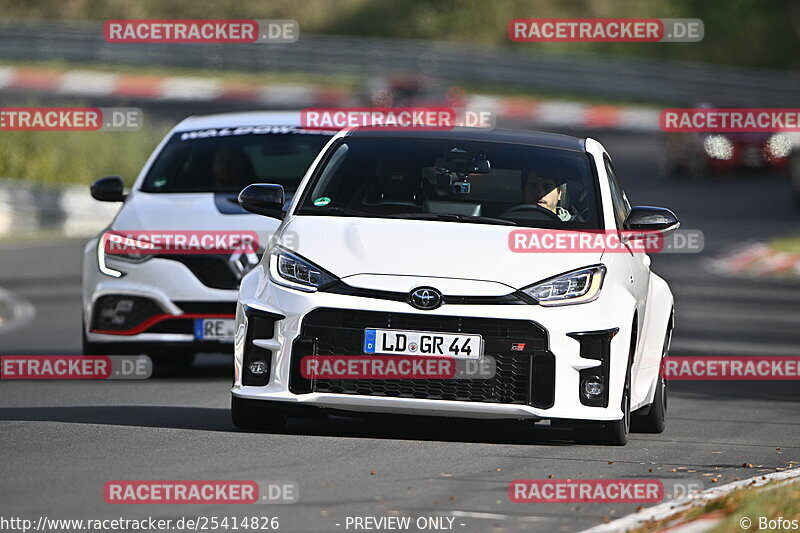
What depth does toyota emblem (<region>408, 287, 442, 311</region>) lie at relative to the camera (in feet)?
26.7

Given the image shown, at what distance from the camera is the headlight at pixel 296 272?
8.30 meters

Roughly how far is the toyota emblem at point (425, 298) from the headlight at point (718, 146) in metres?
28.1

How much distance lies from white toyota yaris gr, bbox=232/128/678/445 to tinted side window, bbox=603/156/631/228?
0.23 m

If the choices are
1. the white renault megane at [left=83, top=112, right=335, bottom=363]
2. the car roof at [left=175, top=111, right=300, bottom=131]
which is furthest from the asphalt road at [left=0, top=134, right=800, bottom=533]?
the car roof at [left=175, top=111, right=300, bottom=131]

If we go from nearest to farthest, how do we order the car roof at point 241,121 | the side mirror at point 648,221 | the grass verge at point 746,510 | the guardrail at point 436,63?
the grass verge at point 746,510
the side mirror at point 648,221
the car roof at point 241,121
the guardrail at point 436,63

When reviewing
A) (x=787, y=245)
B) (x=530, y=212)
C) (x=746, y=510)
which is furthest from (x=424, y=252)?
(x=787, y=245)

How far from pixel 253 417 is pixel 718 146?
92.0 ft

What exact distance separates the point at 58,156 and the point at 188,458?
2148cm

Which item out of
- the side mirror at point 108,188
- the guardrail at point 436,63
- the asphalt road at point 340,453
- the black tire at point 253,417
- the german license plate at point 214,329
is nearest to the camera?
the asphalt road at point 340,453

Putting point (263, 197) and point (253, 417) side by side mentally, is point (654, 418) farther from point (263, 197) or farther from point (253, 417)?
point (263, 197)

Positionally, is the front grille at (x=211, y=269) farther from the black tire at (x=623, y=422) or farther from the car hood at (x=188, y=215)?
the black tire at (x=623, y=422)

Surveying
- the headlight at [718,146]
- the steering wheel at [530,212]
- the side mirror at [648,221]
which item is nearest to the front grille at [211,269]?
the steering wheel at [530,212]

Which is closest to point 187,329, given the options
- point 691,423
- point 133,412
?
point 133,412

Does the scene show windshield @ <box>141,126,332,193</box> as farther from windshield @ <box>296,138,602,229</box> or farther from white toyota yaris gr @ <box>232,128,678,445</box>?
white toyota yaris gr @ <box>232,128,678,445</box>
